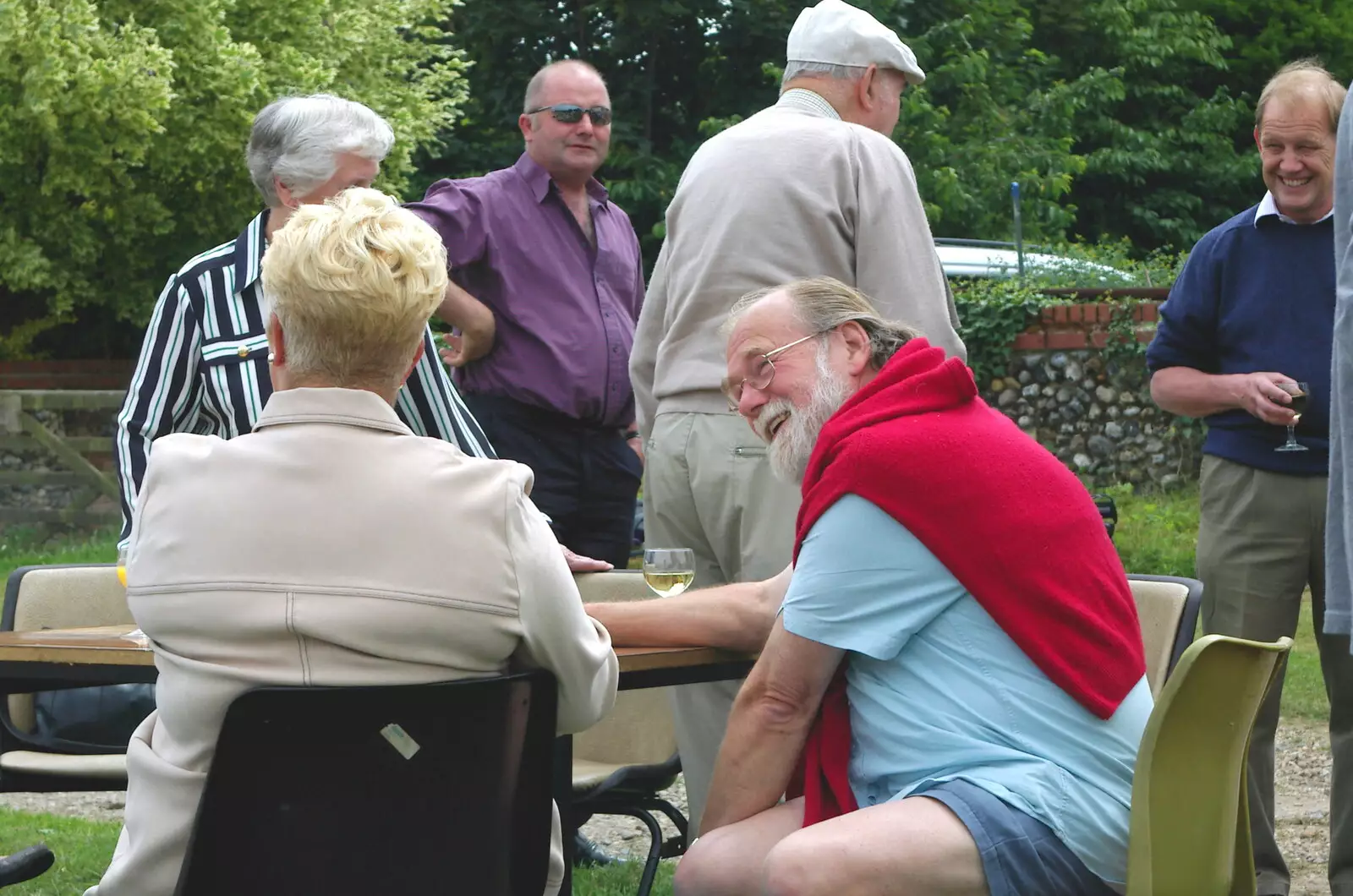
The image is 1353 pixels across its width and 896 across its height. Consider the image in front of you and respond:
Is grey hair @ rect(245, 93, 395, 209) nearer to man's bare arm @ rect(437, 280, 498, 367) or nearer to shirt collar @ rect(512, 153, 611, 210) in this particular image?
man's bare arm @ rect(437, 280, 498, 367)

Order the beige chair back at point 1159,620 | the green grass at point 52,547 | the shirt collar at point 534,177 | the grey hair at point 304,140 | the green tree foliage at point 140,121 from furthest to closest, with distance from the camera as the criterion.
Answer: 1. the green tree foliage at point 140,121
2. the green grass at point 52,547
3. the shirt collar at point 534,177
4. the grey hair at point 304,140
5. the beige chair back at point 1159,620

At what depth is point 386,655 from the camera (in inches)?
90.1

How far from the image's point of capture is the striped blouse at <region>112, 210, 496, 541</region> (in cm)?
386

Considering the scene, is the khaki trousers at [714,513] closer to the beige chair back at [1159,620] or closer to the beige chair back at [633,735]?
the beige chair back at [633,735]

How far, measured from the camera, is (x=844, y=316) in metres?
3.03

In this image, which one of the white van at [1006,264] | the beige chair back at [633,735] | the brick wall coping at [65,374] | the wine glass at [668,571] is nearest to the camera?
the wine glass at [668,571]

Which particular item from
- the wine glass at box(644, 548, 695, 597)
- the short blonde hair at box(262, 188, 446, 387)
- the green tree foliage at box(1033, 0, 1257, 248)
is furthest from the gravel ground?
the green tree foliage at box(1033, 0, 1257, 248)

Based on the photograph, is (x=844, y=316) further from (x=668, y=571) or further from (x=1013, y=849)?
(x=1013, y=849)

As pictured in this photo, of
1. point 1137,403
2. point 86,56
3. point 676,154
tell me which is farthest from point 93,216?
point 1137,403

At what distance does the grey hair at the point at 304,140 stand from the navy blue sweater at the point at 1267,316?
215cm

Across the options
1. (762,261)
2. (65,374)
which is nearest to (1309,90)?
(762,261)

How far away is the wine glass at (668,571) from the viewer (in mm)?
3438

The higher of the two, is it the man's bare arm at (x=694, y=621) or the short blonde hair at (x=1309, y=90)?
the short blonde hair at (x=1309, y=90)

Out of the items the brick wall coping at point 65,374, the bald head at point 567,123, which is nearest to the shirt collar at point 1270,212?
the bald head at point 567,123
